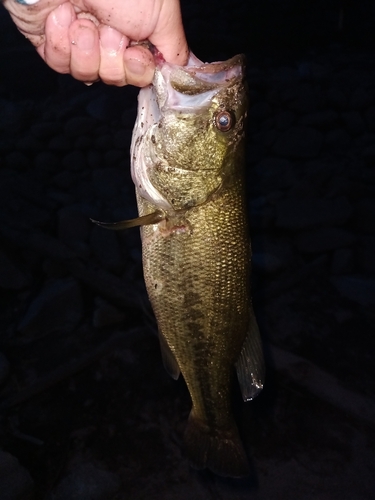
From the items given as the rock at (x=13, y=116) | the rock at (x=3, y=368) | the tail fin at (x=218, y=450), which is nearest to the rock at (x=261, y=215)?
the rock at (x=3, y=368)

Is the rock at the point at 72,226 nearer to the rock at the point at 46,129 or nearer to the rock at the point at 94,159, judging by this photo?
the rock at the point at 94,159

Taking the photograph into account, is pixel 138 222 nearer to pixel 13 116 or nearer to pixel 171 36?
pixel 171 36

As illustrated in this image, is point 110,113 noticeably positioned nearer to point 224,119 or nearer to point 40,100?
point 40,100

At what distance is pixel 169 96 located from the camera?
207 cm

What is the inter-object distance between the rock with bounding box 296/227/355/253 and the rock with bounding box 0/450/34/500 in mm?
4168

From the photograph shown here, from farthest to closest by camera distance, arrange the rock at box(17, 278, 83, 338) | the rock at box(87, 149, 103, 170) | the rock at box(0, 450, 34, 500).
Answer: the rock at box(87, 149, 103, 170)
the rock at box(17, 278, 83, 338)
the rock at box(0, 450, 34, 500)

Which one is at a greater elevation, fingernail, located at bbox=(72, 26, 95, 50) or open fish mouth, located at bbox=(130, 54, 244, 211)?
fingernail, located at bbox=(72, 26, 95, 50)

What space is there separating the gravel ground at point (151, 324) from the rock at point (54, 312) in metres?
0.02

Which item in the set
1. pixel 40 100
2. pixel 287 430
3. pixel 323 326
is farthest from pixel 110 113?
pixel 287 430

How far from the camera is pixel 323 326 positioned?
17.8ft

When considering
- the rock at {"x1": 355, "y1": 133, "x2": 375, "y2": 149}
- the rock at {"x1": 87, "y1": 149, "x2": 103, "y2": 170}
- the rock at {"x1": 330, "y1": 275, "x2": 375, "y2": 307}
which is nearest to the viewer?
the rock at {"x1": 330, "y1": 275, "x2": 375, "y2": 307}

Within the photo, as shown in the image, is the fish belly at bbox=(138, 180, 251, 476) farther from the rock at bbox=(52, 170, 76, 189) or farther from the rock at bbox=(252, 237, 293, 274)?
the rock at bbox=(52, 170, 76, 189)

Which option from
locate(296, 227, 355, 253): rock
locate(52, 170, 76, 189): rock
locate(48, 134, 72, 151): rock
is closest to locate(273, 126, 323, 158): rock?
locate(296, 227, 355, 253): rock

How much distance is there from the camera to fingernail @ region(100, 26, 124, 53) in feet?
6.32
